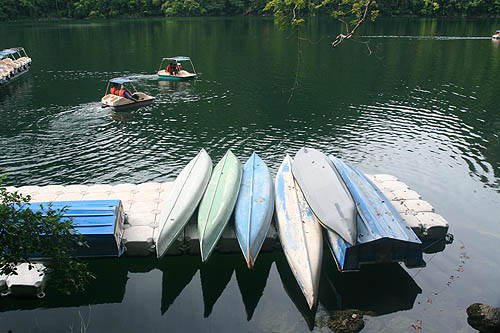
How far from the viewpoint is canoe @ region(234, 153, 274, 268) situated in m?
11.6

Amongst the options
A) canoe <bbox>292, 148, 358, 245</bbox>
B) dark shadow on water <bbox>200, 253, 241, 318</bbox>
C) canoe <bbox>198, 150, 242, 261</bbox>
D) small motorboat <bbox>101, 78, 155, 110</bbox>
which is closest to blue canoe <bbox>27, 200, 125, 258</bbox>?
canoe <bbox>198, 150, 242, 261</bbox>

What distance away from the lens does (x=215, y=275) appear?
1235 cm

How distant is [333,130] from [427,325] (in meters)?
15.7

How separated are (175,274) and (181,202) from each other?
2382 millimetres

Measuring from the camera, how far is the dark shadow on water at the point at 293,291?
10.6 metres

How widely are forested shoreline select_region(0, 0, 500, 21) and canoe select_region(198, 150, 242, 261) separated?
91.6 metres

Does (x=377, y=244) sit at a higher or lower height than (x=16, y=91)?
lower

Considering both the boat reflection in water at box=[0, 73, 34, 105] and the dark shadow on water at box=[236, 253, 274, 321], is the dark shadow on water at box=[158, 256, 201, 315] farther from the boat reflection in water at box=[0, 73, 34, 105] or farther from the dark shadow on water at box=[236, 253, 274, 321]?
the boat reflection in water at box=[0, 73, 34, 105]

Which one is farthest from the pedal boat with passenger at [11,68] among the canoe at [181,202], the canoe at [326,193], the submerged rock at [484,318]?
the submerged rock at [484,318]

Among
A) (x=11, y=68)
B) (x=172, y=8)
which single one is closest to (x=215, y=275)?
(x=11, y=68)

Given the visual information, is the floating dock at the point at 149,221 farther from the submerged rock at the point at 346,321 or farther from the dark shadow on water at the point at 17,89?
the dark shadow on water at the point at 17,89

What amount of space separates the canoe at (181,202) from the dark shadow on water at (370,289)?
15.8ft

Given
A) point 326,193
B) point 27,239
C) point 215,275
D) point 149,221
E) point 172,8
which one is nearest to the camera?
point 27,239

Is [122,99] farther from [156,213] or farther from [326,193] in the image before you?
[326,193]
